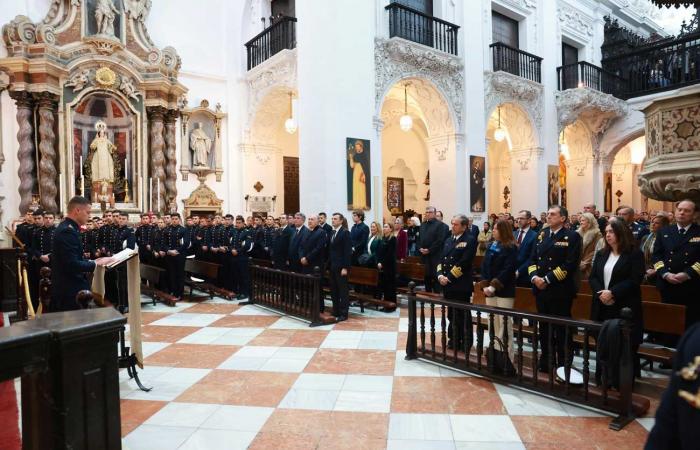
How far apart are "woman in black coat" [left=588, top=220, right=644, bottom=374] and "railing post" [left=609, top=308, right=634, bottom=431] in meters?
0.47

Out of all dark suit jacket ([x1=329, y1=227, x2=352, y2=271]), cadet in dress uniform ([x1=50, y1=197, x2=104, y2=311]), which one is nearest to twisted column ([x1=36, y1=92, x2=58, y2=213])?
dark suit jacket ([x1=329, y1=227, x2=352, y2=271])

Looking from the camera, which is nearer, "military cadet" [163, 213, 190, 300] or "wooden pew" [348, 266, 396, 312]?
"wooden pew" [348, 266, 396, 312]

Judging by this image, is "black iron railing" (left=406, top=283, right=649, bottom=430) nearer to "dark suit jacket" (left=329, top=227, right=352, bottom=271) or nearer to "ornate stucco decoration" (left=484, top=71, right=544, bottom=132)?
"dark suit jacket" (left=329, top=227, right=352, bottom=271)

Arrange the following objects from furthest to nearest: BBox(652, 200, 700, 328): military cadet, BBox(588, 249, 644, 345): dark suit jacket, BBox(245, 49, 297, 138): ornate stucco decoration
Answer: BBox(245, 49, 297, 138): ornate stucco decoration, BBox(652, 200, 700, 328): military cadet, BBox(588, 249, 644, 345): dark suit jacket

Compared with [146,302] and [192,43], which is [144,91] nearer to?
[192,43]

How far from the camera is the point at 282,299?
25.0ft

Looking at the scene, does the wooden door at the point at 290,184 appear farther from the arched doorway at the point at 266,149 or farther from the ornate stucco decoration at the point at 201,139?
the ornate stucco decoration at the point at 201,139

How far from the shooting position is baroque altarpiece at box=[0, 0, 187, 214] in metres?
11.8

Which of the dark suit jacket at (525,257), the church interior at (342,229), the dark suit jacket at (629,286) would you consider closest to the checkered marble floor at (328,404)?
the church interior at (342,229)

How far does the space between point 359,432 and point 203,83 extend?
45.0 ft

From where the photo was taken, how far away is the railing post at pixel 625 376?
3414mm

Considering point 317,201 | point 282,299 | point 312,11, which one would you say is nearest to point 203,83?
point 312,11

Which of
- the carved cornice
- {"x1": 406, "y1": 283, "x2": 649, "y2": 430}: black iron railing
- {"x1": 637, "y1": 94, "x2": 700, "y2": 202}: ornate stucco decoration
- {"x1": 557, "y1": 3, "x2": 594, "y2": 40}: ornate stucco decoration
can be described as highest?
{"x1": 557, "y1": 3, "x2": 594, "y2": 40}: ornate stucco decoration

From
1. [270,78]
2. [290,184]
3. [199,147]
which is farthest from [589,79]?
[199,147]
